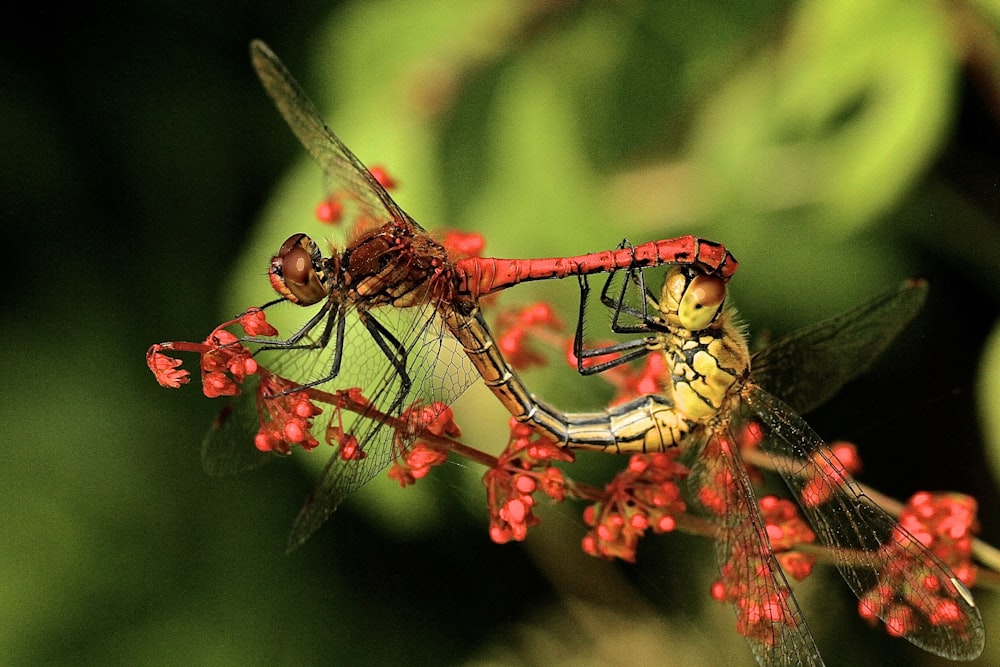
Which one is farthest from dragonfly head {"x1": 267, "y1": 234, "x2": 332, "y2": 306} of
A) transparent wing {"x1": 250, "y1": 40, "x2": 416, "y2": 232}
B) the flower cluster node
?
transparent wing {"x1": 250, "y1": 40, "x2": 416, "y2": 232}

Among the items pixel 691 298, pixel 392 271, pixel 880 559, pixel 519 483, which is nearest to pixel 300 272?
pixel 392 271

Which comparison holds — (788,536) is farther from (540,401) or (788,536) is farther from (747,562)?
(540,401)

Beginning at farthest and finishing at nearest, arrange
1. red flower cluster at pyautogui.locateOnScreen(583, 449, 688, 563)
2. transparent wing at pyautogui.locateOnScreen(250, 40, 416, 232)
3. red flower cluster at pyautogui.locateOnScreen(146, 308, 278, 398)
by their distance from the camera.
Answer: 1. transparent wing at pyautogui.locateOnScreen(250, 40, 416, 232)
2. red flower cluster at pyautogui.locateOnScreen(583, 449, 688, 563)
3. red flower cluster at pyautogui.locateOnScreen(146, 308, 278, 398)

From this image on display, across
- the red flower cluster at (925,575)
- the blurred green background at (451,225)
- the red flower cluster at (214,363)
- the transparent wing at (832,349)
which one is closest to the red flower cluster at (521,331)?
the blurred green background at (451,225)

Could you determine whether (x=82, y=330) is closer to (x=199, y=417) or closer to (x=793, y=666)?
(x=199, y=417)

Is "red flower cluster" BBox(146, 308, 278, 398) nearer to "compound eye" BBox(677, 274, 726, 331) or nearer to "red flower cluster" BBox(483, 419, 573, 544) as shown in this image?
"red flower cluster" BBox(483, 419, 573, 544)

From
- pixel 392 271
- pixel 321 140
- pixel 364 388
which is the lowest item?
pixel 364 388
